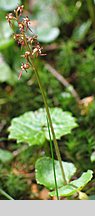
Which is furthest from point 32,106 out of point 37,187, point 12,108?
point 37,187

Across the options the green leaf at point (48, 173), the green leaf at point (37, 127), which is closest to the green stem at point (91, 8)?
the green leaf at point (37, 127)

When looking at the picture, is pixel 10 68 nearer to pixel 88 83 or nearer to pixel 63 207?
pixel 88 83

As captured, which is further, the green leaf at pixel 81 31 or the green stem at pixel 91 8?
the green leaf at pixel 81 31

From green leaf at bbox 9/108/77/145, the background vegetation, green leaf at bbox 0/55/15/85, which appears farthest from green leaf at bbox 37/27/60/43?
green leaf at bbox 9/108/77/145

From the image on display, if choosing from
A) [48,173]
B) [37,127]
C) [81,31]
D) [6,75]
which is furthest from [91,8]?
[48,173]

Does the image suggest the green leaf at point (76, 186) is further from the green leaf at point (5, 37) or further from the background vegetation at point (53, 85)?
the green leaf at point (5, 37)

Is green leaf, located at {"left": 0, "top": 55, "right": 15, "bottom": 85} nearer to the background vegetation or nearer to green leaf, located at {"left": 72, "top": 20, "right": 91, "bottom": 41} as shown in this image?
the background vegetation
